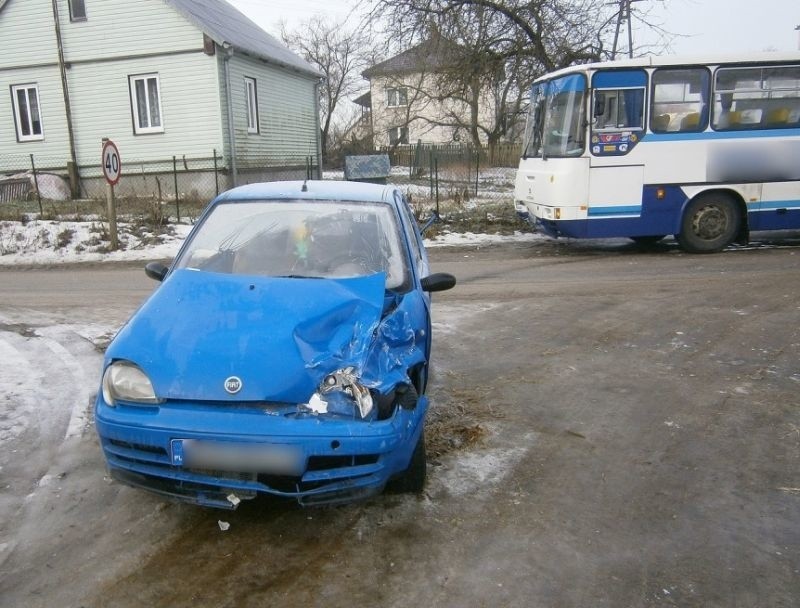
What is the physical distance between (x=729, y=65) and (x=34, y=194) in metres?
19.8

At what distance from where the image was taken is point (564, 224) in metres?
11.7

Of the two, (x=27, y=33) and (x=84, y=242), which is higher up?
(x=27, y=33)

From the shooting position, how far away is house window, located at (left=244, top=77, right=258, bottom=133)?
23.0 meters

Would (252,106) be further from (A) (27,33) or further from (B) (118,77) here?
(A) (27,33)

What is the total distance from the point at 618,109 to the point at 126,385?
1040cm

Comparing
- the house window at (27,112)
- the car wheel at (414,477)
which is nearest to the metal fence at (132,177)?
the house window at (27,112)

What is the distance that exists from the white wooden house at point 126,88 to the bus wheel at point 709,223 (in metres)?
11.9

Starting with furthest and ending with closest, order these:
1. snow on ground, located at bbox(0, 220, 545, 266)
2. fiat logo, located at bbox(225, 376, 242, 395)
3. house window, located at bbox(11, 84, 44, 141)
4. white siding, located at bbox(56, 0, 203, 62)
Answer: house window, located at bbox(11, 84, 44, 141), white siding, located at bbox(56, 0, 203, 62), snow on ground, located at bbox(0, 220, 545, 266), fiat logo, located at bbox(225, 376, 242, 395)

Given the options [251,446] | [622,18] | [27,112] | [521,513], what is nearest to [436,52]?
[622,18]

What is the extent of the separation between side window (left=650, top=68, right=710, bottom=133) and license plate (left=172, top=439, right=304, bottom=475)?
10.5 m

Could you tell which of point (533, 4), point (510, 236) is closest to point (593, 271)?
point (510, 236)

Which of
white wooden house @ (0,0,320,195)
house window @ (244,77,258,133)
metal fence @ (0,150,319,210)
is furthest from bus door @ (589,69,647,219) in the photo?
house window @ (244,77,258,133)

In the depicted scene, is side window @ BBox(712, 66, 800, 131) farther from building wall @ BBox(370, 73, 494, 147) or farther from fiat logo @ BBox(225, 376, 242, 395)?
building wall @ BBox(370, 73, 494, 147)

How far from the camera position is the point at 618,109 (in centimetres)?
1153
